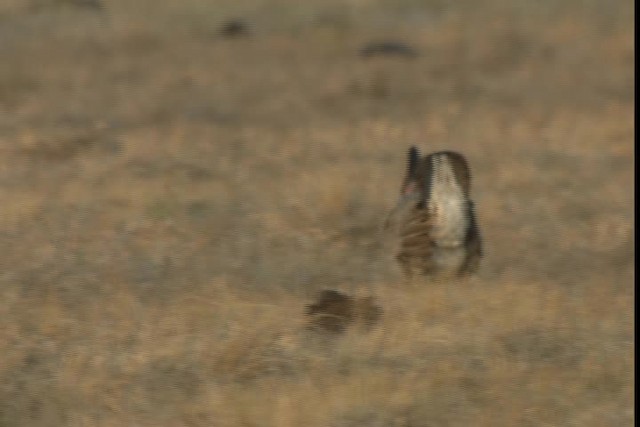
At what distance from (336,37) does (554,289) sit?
1367cm

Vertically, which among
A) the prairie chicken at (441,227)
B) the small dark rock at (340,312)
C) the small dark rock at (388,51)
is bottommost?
the small dark rock at (340,312)

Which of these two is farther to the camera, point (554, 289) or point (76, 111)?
point (76, 111)

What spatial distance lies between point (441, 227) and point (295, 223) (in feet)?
8.51

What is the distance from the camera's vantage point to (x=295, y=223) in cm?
1092

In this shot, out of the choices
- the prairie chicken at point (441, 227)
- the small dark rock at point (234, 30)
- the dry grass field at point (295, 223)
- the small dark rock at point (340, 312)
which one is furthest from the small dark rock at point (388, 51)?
the small dark rock at point (340, 312)

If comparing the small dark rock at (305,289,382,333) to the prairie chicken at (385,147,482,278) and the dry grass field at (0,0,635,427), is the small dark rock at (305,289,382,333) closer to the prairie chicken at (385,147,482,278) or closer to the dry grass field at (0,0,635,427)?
the dry grass field at (0,0,635,427)

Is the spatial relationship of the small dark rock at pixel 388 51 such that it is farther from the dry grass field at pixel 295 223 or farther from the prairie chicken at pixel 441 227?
the prairie chicken at pixel 441 227

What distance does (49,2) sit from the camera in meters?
23.2

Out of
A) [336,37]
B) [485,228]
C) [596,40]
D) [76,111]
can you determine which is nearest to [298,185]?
[485,228]

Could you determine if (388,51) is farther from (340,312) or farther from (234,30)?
(340,312)

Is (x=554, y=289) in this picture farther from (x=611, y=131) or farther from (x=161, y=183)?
(x=611, y=131)

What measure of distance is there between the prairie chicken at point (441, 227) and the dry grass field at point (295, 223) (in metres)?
0.24

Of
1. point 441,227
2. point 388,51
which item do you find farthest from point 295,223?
point 388,51

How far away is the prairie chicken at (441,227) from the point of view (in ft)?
28.6
